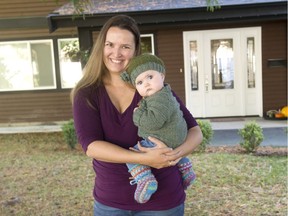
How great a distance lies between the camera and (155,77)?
181 cm

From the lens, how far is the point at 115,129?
1829 millimetres

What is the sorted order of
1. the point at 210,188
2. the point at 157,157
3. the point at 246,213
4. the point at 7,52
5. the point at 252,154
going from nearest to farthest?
the point at 157,157 < the point at 246,213 < the point at 210,188 < the point at 252,154 < the point at 7,52

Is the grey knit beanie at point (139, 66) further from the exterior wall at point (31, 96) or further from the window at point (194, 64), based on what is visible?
the exterior wall at point (31, 96)

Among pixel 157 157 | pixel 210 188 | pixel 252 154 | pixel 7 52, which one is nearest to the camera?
pixel 157 157

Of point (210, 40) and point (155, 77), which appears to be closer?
point (155, 77)

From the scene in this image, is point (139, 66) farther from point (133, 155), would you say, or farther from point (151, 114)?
point (133, 155)

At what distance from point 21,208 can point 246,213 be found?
8.51 ft

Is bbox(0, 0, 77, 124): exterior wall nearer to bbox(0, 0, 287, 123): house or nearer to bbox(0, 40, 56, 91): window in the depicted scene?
bbox(0, 40, 56, 91): window

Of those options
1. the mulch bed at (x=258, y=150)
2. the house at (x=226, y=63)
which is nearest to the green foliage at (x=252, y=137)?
the mulch bed at (x=258, y=150)

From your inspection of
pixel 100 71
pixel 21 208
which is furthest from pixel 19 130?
pixel 100 71

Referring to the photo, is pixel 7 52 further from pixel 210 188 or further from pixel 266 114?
pixel 210 188

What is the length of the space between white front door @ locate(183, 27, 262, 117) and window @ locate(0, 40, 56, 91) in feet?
13.5

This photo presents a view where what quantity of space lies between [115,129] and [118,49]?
1.29 feet

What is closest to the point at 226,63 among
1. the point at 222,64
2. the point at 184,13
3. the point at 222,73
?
the point at 222,64
